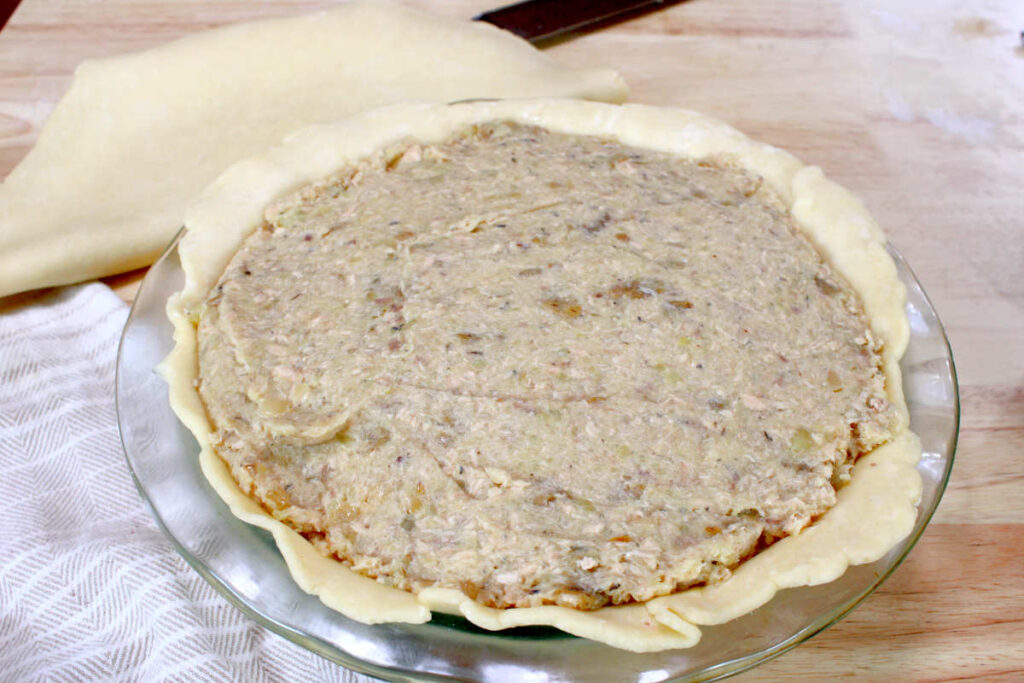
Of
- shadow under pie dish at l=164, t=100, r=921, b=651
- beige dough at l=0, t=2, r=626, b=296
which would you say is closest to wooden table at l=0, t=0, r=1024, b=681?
beige dough at l=0, t=2, r=626, b=296

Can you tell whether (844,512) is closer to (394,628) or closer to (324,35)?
(394,628)

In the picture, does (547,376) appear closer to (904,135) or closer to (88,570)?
(88,570)

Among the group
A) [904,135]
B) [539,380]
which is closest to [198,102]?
[539,380]

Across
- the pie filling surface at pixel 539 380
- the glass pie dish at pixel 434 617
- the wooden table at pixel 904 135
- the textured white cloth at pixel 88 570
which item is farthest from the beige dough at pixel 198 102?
the glass pie dish at pixel 434 617

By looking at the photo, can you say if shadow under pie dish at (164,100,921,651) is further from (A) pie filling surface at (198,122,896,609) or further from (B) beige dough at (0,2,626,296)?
(B) beige dough at (0,2,626,296)

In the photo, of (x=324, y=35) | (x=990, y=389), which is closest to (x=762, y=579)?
(x=990, y=389)

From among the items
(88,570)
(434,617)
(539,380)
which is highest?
(539,380)
